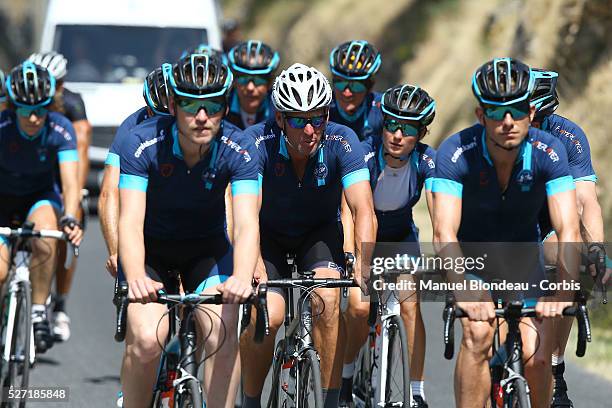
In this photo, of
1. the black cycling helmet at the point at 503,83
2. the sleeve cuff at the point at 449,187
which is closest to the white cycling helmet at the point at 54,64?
the sleeve cuff at the point at 449,187

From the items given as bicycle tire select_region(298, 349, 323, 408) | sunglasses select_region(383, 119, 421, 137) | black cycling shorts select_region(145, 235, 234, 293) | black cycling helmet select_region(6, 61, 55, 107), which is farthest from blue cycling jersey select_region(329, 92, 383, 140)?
bicycle tire select_region(298, 349, 323, 408)

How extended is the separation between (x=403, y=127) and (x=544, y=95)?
87 cm

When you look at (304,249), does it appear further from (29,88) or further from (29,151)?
(29,151)

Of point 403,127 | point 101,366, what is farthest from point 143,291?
point 101,366

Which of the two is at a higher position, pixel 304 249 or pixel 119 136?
pixel 119 136

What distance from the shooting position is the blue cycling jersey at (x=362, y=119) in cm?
1009

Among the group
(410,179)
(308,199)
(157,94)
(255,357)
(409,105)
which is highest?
(157,94)

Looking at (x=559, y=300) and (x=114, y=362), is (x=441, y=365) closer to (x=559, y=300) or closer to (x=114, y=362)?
(x=114, y=362)

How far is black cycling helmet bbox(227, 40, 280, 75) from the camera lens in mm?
11039

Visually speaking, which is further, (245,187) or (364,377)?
(364,377)

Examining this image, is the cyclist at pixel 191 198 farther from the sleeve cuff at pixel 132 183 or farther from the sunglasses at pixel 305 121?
the sunglasses at pixel 305 121

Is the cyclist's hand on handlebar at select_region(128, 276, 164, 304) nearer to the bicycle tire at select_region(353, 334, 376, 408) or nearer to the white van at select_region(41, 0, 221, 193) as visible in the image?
the bicycle tire at select_region(353, 334, 376, 408)

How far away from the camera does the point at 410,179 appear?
8938 mm

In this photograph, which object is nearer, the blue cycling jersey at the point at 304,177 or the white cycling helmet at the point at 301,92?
the white cycling helmet at the point at 301,92
